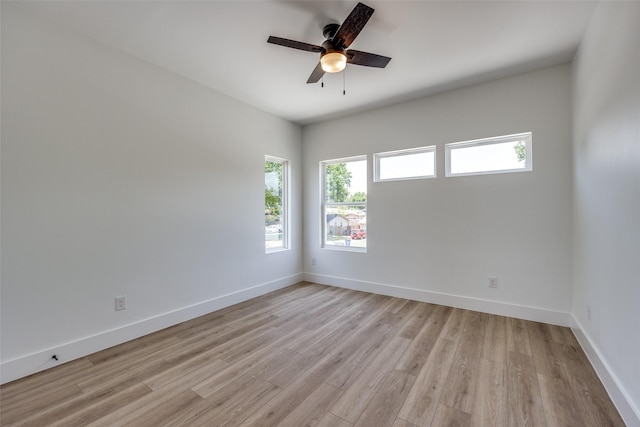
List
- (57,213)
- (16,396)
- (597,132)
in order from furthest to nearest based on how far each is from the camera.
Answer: (57,213)
(597,132)
(16,396)

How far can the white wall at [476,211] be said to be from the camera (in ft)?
9.39

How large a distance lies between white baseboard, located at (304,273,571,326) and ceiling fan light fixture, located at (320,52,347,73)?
2911mm

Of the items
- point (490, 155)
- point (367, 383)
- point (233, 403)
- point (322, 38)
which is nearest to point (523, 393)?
point (367, 383)

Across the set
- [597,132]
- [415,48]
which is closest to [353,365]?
[597,132]

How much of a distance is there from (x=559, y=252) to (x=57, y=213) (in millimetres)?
4669

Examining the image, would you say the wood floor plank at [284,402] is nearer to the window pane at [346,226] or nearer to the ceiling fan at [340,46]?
the ceiling fan at [340,46]

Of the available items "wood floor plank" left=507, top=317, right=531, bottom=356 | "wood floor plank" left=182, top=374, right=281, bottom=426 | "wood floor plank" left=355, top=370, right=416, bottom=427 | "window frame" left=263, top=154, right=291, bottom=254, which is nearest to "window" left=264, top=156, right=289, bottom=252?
"window frame" left=263, top=154, right=291, bottom=254

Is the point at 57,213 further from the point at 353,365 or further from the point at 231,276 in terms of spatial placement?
the point at 353,365

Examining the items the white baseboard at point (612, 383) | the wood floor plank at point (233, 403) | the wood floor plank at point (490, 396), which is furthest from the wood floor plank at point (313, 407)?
the white baseboard at point (612, 383)

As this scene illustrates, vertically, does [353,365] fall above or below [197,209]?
below

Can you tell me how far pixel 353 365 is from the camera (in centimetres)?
215

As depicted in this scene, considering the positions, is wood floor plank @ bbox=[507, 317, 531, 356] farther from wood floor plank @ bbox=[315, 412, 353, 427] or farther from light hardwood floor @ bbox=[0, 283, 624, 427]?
wood floor plank @ bbox=[315, 412, 353, 427]

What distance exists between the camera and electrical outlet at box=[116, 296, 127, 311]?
2514mm

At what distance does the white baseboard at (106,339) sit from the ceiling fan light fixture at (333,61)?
2861 mm
